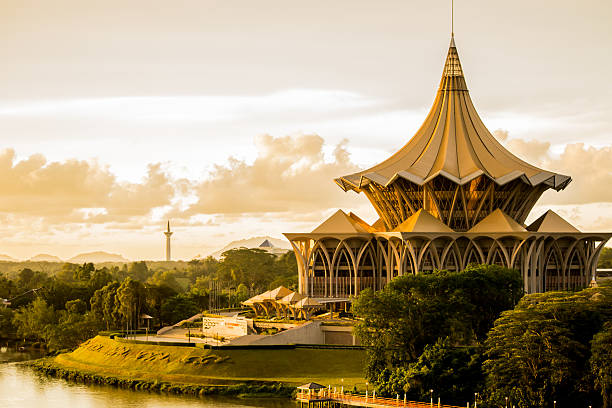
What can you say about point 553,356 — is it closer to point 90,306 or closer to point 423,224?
point 423,224

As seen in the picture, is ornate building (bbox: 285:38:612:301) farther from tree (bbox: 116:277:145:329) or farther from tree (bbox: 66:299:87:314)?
tree (bbox: 66:299:87:314)

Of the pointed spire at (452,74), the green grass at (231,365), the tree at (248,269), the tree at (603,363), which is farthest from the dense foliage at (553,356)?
the tree at (248,269)

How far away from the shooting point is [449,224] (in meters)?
95.9

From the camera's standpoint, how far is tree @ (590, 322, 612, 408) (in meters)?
52.8

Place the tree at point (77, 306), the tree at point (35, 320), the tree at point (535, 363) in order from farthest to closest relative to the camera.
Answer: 1. the tree at point (77, 306)
2. the tree at point (35, 320)
3. the tree at point (535, 363)

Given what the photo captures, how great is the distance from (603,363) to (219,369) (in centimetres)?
2971

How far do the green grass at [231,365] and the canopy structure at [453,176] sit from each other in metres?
24.8

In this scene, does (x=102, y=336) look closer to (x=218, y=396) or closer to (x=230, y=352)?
(x=230, y=352)

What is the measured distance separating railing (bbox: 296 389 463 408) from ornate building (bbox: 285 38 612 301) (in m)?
31.6

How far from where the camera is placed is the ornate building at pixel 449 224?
303 ft

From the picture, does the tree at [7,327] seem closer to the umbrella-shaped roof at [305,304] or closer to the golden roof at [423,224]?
the umbrella-shaped roof at [305,304]

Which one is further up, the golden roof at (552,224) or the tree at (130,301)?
the golden roof at (552,224)

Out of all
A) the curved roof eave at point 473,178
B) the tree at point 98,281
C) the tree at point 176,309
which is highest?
the curved roof eave at point 473,178

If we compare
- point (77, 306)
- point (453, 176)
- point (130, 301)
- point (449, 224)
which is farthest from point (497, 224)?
point (77, 306)
